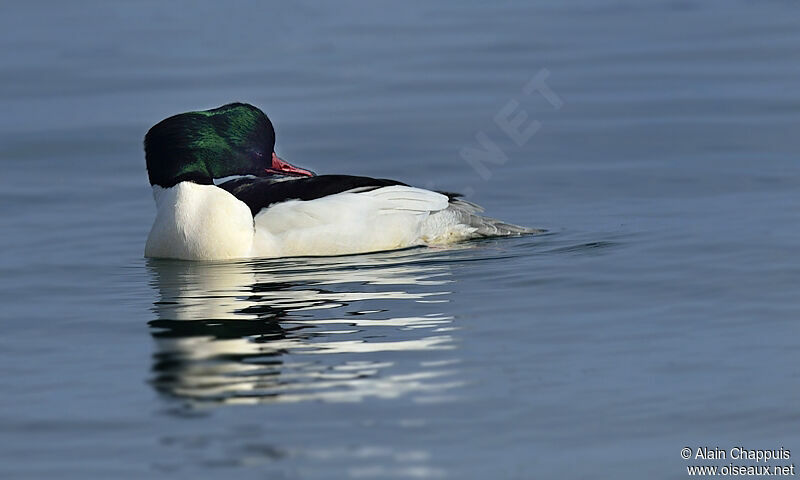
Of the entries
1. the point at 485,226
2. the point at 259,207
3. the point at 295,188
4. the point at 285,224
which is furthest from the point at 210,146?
the point at 485,226

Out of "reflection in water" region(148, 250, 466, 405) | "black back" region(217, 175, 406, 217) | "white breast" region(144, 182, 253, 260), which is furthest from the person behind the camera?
"black back" region(217, 175, 406, 217)

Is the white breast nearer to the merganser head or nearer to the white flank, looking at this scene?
the white flank

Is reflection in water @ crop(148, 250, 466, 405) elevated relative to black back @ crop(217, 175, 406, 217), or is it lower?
lower

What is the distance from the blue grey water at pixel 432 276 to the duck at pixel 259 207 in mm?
182

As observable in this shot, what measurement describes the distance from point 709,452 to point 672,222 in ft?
16.8

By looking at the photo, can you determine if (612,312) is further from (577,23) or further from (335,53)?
(577,23)

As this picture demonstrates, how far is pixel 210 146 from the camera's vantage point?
10859 mm

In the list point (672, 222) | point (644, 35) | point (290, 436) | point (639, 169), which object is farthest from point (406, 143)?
point (290, 436)

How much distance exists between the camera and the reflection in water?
710 cm

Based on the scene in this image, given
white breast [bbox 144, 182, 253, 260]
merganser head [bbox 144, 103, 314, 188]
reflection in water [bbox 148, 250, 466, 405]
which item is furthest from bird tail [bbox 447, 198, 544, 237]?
white breast [bbox 144, 182, 253, 260]

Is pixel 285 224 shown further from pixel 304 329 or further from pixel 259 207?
pixel 304 329

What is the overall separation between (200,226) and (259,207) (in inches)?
17.1

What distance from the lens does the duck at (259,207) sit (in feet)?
34.4

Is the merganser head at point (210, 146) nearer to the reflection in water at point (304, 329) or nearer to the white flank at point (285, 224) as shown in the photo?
the white flank at point (285, 224)
